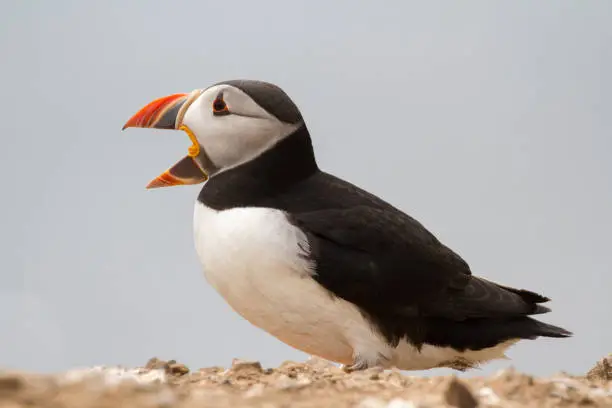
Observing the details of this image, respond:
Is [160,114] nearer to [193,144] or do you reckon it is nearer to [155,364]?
[193,144]

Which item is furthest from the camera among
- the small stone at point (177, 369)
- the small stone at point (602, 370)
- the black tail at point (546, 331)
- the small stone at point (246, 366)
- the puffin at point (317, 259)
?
the small stone at point (602, 370)

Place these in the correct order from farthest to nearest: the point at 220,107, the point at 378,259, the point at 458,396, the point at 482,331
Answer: the point at 220,107 → the point at 482,331 → the point at 378,259 → the point at 458,396

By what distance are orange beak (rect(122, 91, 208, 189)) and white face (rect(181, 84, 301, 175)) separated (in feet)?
0.55

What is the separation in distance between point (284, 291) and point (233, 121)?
1172 mm

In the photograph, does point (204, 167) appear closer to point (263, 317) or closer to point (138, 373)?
point (263, 317)

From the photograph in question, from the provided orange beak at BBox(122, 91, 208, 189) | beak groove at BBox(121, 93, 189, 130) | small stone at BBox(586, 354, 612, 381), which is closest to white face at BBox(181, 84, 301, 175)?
orange beak at BBox(122, 91, 208, 189)

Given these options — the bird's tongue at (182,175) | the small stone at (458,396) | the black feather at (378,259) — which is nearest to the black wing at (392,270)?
the black feather at (378,259)

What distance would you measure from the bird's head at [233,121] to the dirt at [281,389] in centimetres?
133

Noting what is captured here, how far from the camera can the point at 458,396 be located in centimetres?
343

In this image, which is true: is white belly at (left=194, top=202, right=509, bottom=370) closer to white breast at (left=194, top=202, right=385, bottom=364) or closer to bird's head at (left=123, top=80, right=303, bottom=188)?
white breast at (left=194, top=202, right=385, bottom=364)

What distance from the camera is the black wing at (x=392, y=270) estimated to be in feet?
16.1

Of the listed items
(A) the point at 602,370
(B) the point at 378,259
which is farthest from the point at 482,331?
(A) the point at 602,370

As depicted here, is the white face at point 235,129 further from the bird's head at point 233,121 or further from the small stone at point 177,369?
the small stone at point 177,369

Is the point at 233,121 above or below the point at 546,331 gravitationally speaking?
above
